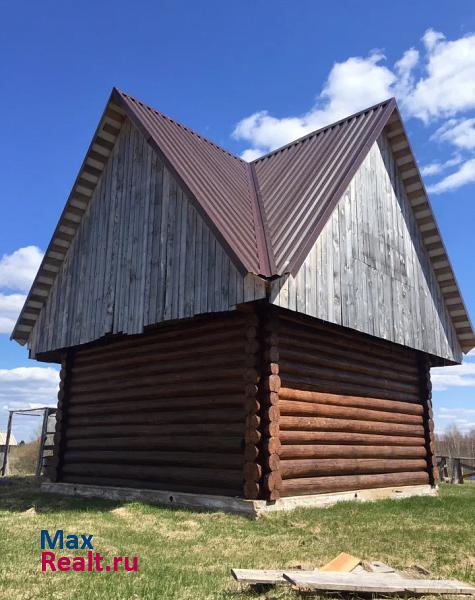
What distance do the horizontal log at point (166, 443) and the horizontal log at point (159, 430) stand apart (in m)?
0.06

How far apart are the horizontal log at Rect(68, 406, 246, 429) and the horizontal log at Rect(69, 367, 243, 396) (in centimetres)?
56

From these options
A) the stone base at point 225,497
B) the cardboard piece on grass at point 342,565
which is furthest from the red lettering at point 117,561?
the stone base at point 225,497

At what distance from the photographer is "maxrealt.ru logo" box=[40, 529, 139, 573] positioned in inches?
245

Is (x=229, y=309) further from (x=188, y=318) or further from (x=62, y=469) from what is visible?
(x=62, y=469)

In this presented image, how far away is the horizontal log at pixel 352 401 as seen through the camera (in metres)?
11.4

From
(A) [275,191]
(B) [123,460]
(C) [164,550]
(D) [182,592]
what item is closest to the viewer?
(D) [182,592]

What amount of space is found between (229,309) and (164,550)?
4484mm

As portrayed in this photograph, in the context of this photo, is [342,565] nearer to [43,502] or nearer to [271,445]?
[271,445]

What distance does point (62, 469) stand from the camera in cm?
1548

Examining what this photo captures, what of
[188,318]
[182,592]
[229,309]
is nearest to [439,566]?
[182,592]

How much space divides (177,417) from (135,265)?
357 centimetres

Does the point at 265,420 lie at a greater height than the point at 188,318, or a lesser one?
lesser

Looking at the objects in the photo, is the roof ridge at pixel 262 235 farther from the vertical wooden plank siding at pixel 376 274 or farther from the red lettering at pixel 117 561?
the red lettering at pixel 117 561

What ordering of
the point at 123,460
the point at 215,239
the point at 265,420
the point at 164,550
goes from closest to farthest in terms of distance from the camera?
the point at 164,550
the point at 265,420
the point at 215,239
the point at 123,460
